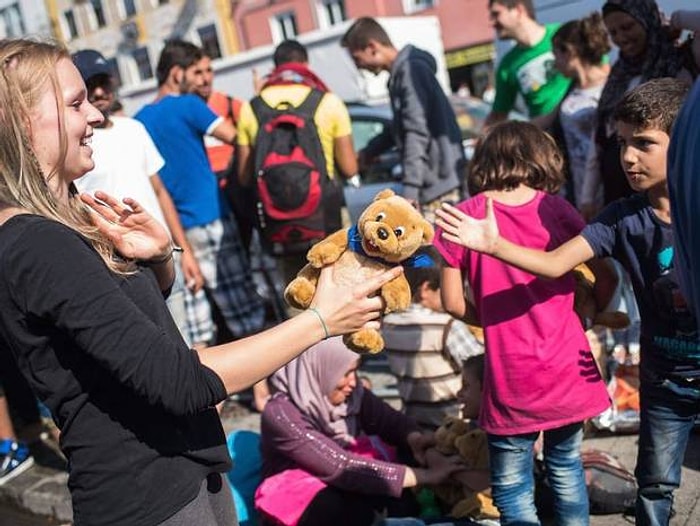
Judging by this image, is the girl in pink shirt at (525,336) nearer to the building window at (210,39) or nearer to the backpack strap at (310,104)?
the backpack strap at (310,104)

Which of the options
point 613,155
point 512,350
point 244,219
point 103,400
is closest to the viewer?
point 103,400

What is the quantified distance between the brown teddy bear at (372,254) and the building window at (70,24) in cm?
3950

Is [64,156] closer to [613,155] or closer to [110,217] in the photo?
[110,217]

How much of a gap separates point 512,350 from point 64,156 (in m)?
1.57

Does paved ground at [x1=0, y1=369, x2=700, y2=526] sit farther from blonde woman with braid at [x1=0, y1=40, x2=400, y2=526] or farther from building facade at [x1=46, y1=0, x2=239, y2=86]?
building facade at [x1=46, y1=0, x2=239, y2=86]

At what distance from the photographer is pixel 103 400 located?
1.62 metres

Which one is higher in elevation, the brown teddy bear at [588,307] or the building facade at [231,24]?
the building facade at [231,24]

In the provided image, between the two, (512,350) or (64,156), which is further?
(512,350)

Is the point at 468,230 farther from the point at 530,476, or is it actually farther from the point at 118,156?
the point at 118,156

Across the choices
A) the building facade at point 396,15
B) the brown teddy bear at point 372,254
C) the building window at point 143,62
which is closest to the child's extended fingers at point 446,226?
the brown teddy bear at point 372,254

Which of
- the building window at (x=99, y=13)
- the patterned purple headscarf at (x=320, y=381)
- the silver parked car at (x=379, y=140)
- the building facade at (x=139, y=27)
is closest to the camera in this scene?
the patterned purple headscarf at (x=320, y=381)

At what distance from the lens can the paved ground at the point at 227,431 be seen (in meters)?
3.02

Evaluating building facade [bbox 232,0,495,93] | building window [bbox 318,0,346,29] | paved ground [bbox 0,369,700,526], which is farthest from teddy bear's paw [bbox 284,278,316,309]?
building window [bbox 318,0,346,29]

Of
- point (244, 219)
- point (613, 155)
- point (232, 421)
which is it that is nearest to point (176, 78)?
point (244, 219)
